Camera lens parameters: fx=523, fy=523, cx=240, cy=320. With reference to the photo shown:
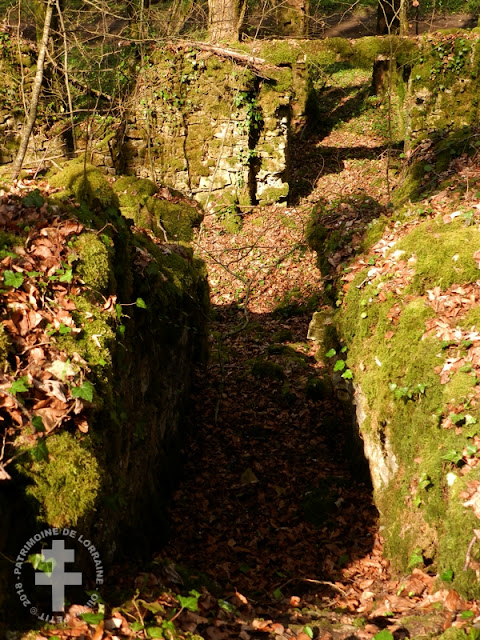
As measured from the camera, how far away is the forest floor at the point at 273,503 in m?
3.40

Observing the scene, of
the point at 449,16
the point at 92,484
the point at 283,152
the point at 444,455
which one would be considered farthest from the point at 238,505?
the point at 449,16

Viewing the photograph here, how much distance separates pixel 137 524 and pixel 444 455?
2.66 meters

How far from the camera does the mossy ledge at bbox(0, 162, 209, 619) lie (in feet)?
10.0

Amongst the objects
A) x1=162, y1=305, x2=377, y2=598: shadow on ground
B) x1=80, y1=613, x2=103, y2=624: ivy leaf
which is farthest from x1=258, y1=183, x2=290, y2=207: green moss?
x1=80, y1=613, x2=103, y2=624: ivy leaf

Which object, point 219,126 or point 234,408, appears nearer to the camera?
point 234,408

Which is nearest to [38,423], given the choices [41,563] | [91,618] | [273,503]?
[41,563]

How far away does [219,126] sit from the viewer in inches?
551

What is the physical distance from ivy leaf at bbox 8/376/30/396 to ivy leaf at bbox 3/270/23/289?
78cm

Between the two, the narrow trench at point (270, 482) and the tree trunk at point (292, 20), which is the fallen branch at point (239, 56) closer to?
the tree trunk at point (292, 20)

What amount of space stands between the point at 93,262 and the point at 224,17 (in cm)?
1311

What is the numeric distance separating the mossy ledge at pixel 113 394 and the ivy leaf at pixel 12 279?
387 millimetres

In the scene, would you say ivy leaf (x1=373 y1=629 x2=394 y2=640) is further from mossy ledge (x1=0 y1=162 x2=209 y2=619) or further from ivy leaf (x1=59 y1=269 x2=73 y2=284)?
ivy leaf (x1=59 y1=269 x2=73 y2=284)

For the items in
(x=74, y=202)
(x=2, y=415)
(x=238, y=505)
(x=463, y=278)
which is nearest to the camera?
(x=2, y=415)

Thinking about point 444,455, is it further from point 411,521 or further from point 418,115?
point 418,115
